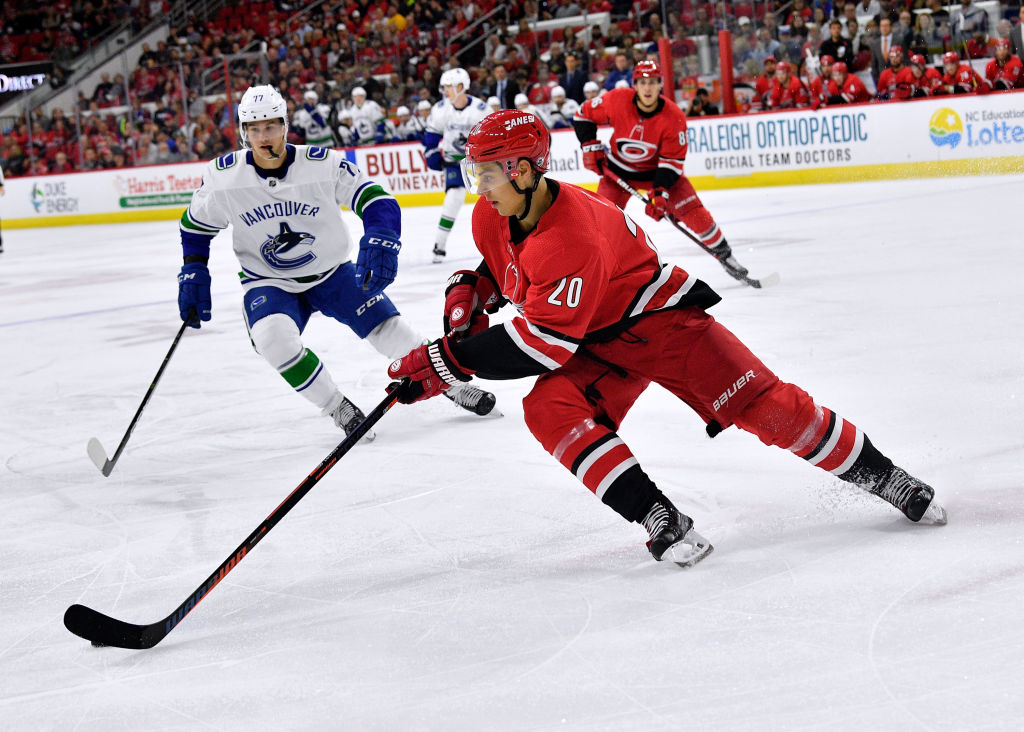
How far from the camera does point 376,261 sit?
365 centimetres

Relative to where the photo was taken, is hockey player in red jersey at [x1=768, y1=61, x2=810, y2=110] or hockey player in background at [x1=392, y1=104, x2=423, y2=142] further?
hockey player in background at [x1=392, y1=104, x2=423, y2=142]

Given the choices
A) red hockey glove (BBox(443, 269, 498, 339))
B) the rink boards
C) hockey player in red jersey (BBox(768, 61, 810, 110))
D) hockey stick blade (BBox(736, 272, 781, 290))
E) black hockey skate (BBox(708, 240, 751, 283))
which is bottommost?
the rink boards

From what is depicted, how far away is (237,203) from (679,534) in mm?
2141

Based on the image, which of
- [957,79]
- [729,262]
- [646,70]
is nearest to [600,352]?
[729,262]

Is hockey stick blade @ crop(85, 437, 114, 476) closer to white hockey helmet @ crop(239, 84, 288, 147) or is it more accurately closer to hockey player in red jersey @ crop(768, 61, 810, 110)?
white hockey helmet @ crop(239, 84, 288, 147)

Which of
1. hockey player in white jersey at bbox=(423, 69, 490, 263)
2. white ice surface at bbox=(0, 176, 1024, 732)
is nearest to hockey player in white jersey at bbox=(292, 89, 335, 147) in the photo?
hockey player in white jersey at bbox=(423, 69, 490, 263)

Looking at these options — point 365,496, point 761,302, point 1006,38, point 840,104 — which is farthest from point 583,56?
point 365,496

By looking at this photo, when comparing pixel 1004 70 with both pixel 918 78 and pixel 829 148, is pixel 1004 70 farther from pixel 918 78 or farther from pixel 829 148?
pixel 829 148

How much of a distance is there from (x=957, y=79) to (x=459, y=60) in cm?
674

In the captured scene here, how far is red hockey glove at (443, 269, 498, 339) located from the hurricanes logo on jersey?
1.31 m

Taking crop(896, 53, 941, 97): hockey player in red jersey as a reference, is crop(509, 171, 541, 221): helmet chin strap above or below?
above

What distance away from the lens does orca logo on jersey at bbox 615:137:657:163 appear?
689 cm

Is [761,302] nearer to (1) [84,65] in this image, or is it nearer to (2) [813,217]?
(2) [813,217]

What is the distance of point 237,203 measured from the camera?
3.99 m
